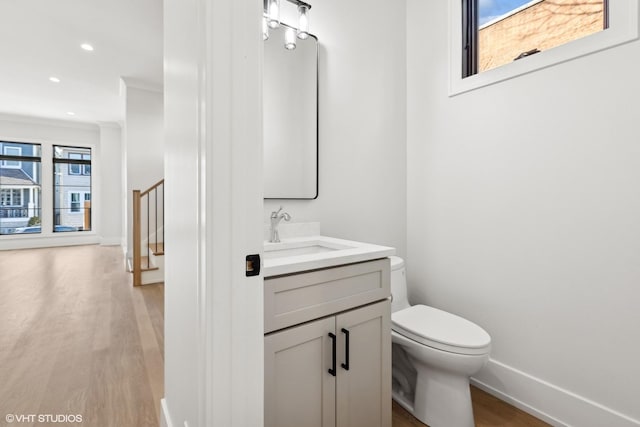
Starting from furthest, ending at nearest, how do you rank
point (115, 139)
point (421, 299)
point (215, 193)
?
point (115, 139) → point (421, 299) → point (215, 193)

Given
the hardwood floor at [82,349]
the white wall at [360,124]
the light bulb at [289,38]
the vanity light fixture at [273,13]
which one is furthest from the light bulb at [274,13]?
the hardwood floor at [82,349]

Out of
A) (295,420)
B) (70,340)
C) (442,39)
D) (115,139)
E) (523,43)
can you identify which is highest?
(115,139)

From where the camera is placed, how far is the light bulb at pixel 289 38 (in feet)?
5.64

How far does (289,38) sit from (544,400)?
7.35ft

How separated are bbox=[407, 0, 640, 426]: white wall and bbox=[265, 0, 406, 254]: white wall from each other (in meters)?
0.18

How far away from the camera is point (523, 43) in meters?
1.72

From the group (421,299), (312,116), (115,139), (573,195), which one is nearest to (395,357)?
(421,299)

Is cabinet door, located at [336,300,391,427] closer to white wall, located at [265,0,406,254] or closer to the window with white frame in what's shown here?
white wall, located at [265,0,406,254]

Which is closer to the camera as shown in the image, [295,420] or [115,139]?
[295,420]

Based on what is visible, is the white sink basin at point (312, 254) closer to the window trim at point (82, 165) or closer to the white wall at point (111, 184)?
the white wall at point (111, 184)

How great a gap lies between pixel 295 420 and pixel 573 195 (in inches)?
59.5

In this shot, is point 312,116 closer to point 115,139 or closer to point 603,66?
point 603,66

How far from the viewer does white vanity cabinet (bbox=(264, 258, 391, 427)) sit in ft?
3.28

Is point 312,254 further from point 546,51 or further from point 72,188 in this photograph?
point 72,188
